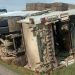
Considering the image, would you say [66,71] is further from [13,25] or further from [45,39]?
[13,25]

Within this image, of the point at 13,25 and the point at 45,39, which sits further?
the point at 13,25

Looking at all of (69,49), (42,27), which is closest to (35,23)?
(42,27)

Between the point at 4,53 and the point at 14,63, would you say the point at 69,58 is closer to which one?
the point at 14,63

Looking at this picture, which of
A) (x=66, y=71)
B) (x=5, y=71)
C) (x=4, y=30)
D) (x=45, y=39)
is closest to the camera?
(x=66, y=71)

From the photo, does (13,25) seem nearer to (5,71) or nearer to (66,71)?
(5,71)

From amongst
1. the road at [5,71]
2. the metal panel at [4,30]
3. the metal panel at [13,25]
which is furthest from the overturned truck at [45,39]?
the metal panel at [4,30]

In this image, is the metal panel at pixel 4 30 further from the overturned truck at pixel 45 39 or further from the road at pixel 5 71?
the road at pixel 5 71

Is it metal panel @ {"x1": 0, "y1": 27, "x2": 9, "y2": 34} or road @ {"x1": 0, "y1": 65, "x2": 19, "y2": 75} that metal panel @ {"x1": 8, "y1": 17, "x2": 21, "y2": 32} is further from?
road @ {"x1": 0, "y1": 65, "x2": 19, "y2": 75}

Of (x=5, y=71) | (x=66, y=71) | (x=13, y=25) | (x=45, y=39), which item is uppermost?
(x=13, y=25)

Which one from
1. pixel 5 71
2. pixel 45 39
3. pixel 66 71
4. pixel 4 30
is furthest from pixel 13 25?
pixel 66 71

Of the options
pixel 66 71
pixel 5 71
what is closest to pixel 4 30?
pixel 5 71

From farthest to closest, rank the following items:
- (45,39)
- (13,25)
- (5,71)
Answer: (13,25), (45,39), (5,71)

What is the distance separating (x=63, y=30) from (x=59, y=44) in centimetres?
101

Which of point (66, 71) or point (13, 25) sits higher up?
point (13, 25)
